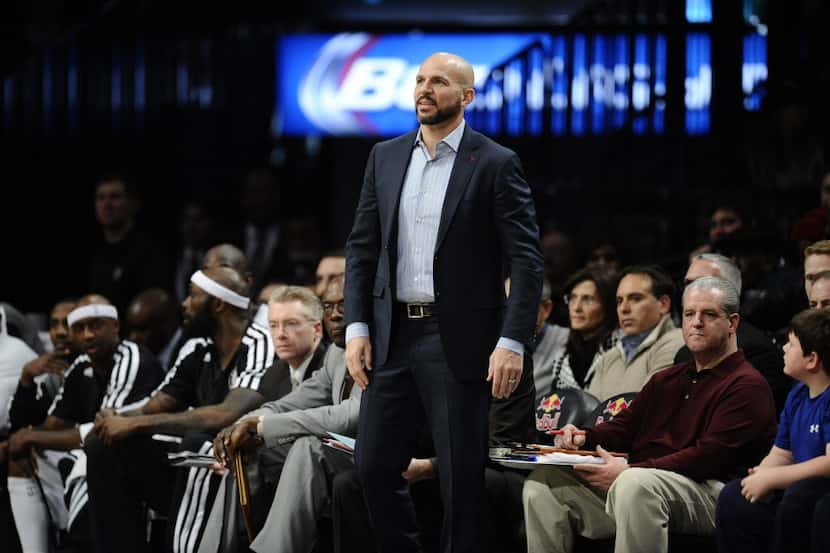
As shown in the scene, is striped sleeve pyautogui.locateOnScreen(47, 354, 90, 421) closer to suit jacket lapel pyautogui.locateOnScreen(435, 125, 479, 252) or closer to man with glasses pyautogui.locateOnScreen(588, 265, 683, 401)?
man with glasses pyautogui.locateOnScreen(588, 265, 683, 401)

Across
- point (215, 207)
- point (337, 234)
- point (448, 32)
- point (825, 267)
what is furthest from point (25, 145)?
point (825, 267)

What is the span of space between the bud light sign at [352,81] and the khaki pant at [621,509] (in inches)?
305

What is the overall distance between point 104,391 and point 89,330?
0.97ft

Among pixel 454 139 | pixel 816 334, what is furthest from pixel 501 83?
pixel 816 334

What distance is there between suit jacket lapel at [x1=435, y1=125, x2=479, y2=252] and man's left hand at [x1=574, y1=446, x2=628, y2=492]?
3.14ft

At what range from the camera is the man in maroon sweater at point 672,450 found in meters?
4.52

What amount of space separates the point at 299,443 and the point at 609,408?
3.74ft

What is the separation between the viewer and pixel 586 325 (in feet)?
21.2

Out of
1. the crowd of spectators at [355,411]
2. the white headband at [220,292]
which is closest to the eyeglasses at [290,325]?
the crowd of spectators at [355,411]

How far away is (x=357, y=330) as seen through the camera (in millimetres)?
4293

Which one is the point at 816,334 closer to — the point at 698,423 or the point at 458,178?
the point at 698,423

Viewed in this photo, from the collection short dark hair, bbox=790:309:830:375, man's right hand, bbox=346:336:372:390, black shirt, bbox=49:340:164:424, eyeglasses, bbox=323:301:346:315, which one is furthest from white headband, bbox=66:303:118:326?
short dark hair, bbox=790:309:830:375

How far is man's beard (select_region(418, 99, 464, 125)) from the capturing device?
426 cm

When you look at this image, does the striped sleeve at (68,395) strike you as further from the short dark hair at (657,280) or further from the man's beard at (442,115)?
the man's beard at (442,115)
